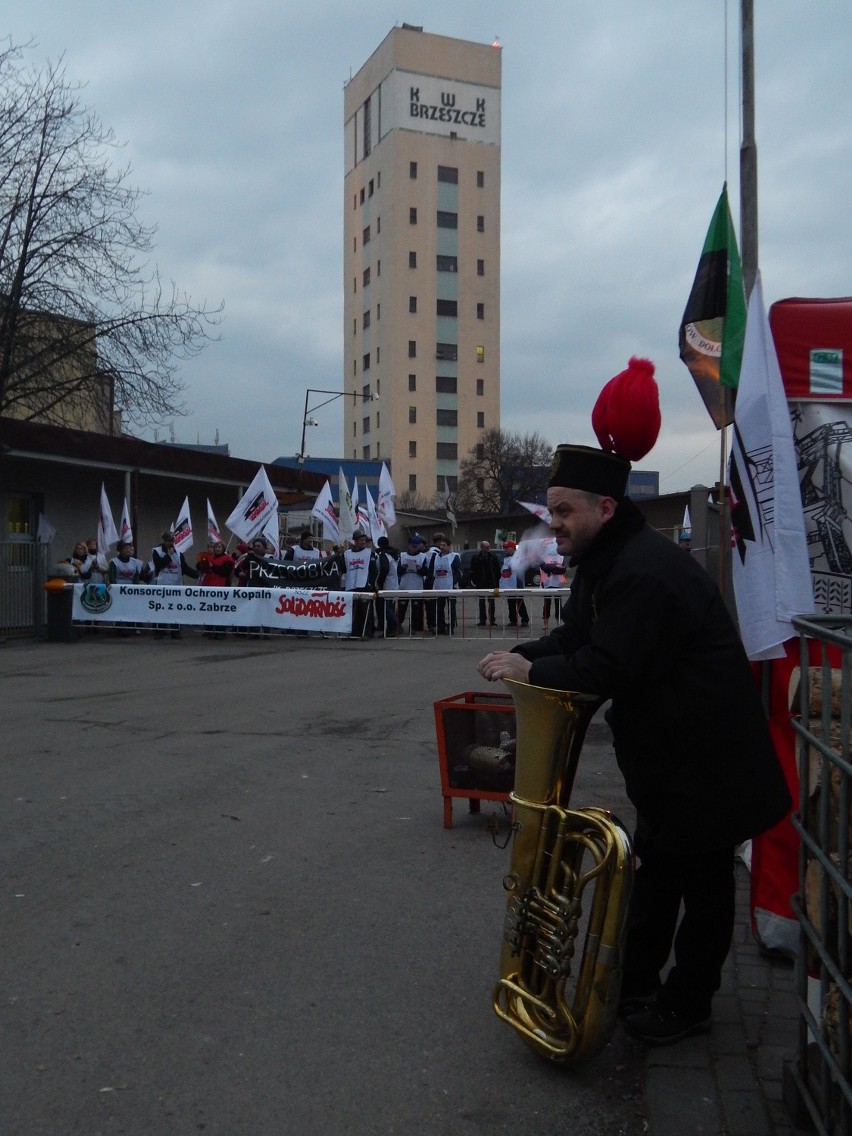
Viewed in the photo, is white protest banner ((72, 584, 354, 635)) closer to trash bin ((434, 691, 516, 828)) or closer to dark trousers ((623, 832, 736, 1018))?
trash bin ((434, 691, 516, 828))

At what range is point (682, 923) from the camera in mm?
3633

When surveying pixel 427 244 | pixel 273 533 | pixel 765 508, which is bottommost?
pixel 765 508

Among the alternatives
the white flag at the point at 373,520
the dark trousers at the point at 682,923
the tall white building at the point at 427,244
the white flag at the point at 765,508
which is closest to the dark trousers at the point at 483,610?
the white flag at the point at 373,520

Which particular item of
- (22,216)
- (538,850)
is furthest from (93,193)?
(538,850)

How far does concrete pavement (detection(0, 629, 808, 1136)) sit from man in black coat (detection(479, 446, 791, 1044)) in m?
0.42

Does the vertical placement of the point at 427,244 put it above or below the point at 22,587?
above

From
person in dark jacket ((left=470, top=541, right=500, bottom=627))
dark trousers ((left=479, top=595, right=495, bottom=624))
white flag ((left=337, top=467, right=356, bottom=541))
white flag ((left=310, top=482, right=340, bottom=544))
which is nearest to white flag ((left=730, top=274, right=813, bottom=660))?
dark trousers ((left=479, top=595, right=495, bottom=624))

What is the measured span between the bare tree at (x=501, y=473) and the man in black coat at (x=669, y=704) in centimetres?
7204

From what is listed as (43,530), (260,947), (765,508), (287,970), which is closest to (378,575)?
(43,530)

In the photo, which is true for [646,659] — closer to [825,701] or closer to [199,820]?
[825,701]

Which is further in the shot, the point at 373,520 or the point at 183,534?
the point at 373,520

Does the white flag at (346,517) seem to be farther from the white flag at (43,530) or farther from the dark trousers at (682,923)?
the dark trousers at (682,923)

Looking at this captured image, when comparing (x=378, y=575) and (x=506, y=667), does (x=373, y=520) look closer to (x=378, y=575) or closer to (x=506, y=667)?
(x=378, y=575)

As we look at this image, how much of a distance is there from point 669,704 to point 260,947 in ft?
7.21
